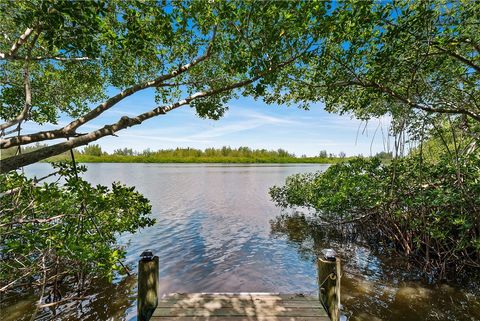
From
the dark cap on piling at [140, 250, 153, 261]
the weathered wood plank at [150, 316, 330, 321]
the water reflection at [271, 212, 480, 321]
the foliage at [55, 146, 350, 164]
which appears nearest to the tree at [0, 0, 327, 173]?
the dark cap on piling at [140, 250, 153, 261]

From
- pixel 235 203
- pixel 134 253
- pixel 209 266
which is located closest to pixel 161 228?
pixel 134 253

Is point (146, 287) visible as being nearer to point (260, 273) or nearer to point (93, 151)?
point (260, 273)

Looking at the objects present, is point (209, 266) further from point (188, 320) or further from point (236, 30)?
point (236, 30)

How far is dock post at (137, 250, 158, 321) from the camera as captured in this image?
445cm

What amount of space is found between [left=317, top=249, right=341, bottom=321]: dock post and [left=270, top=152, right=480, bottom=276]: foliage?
307 cm

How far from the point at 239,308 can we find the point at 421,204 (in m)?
5.91

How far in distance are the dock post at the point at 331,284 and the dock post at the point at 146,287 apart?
3.21 metres

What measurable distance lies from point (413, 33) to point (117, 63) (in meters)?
6.84

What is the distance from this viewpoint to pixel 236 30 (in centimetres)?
496

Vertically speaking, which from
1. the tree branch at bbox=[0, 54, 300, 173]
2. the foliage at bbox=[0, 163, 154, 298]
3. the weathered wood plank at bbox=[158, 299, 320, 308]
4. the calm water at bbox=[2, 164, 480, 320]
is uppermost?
the tree branch at bbox=[0, 54, 300, 173]

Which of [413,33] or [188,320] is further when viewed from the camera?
[413,33]

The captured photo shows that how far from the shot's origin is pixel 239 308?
15.2 feet

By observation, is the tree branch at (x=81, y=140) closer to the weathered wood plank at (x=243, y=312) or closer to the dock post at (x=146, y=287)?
the dock post at (x=146, y=287)

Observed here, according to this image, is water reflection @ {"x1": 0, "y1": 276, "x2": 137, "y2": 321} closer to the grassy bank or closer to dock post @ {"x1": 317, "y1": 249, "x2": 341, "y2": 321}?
dock post @ {"x1": 317, "y1": 249, "x2": 341, "y2": 321}
